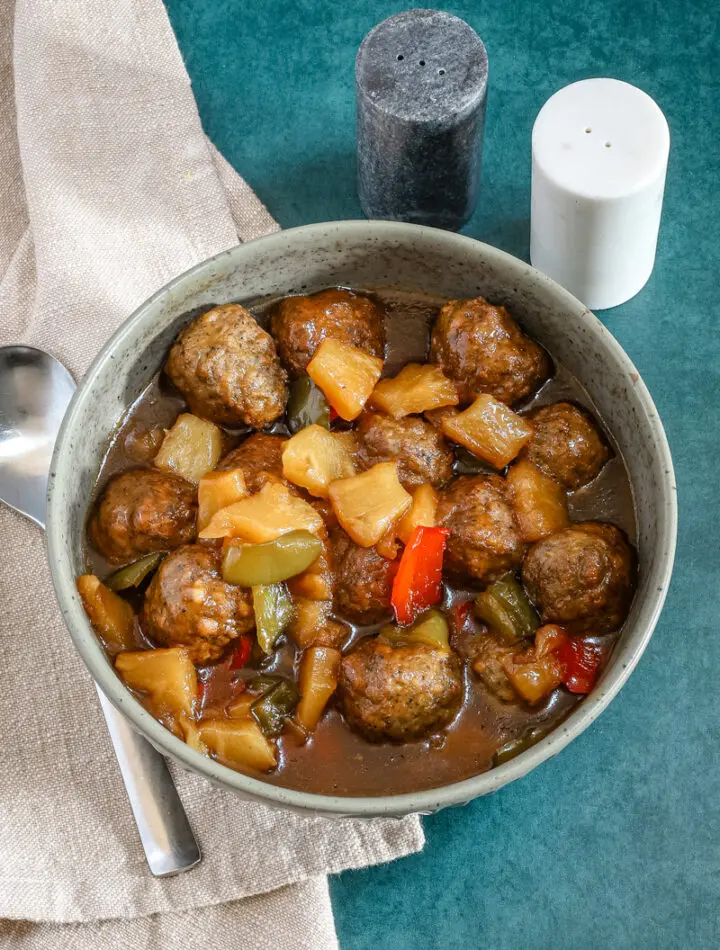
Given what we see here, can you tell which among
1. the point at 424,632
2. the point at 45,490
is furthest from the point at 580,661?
the point at 45,490

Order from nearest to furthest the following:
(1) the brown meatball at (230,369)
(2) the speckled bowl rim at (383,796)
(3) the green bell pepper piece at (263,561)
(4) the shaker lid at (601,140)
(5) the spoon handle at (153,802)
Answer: (2) the speckled bowl rim at (383,796) < (3) the green bell pepper piece at (263,561) < (1) the brown meatball at (230,369) < (5) the spoon handle at (153,802) < (4) the shaker lid at (601,140)

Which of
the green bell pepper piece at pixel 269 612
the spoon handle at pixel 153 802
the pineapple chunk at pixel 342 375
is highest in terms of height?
the pineapple chunk at pixel 342 375

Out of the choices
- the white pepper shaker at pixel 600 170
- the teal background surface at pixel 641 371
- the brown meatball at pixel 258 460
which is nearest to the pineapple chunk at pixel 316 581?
the brown meatball at pixel 258 460

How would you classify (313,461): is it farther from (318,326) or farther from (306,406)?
(318,326)

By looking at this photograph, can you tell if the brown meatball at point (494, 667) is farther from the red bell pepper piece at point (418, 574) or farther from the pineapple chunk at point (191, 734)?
the pineapple chunk at point (191, 734)

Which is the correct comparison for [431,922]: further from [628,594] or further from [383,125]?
[383,125]

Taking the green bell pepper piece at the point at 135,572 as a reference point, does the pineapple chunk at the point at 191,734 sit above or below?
below

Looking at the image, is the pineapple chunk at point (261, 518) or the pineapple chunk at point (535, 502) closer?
the pineapple chunk at point (261, 518)
